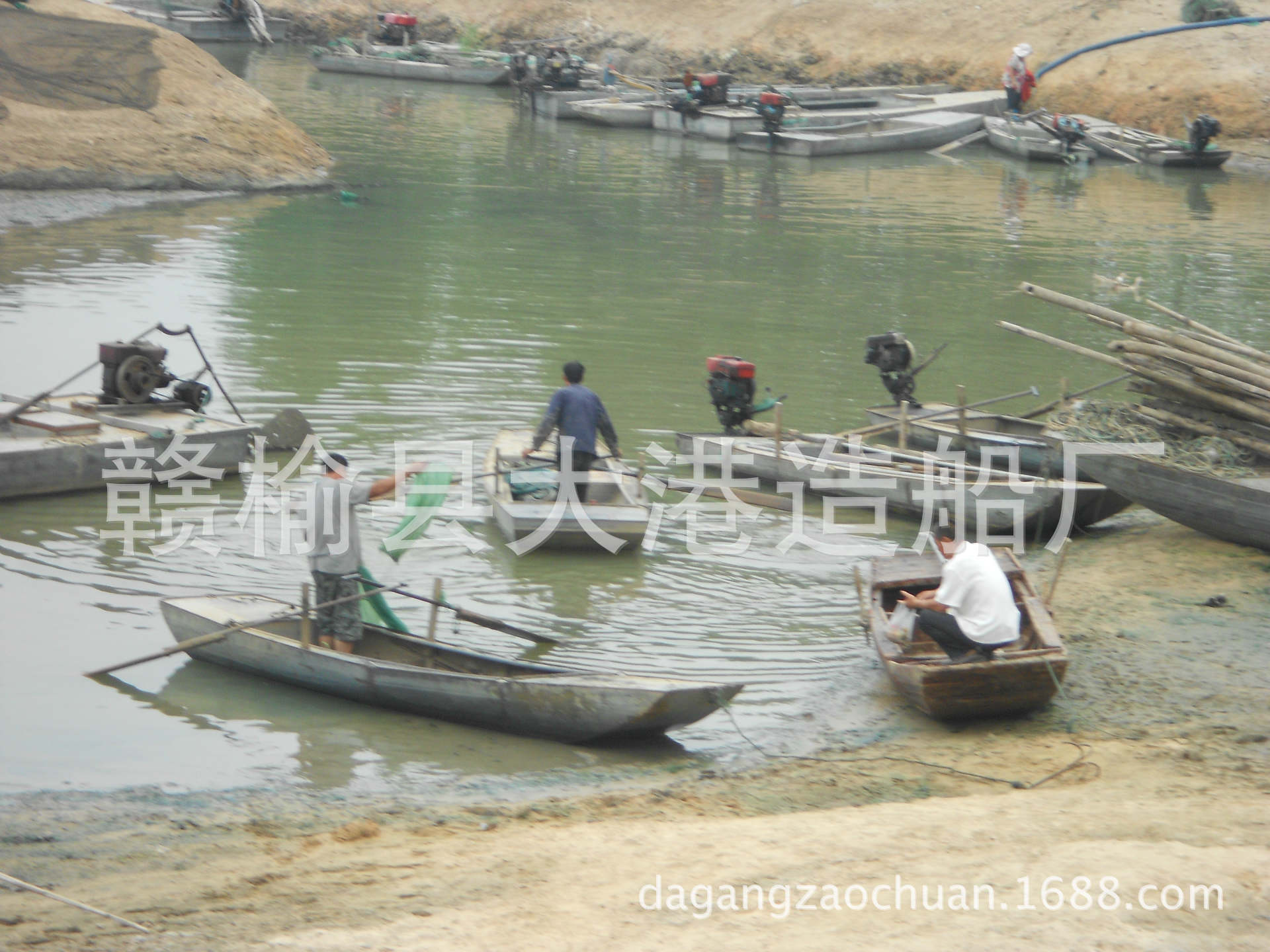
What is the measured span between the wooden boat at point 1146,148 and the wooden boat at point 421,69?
20.4m

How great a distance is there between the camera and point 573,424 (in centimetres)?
1216

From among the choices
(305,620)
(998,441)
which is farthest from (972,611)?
(998,441)

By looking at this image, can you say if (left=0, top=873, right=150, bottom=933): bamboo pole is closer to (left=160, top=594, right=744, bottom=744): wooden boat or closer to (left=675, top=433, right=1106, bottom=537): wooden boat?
(left=160, top=594, right=744, bottom=744): wooden boat

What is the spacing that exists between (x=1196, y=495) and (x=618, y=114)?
3129 cm

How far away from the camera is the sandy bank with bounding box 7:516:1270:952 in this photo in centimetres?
570

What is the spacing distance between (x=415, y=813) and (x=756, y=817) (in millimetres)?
1936

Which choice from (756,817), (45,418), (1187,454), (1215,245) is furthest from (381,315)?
(1215,245)

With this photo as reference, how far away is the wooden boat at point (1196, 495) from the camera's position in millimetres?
11055

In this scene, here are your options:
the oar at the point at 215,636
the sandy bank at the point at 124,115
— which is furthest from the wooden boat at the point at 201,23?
the oar at the point at 215,636

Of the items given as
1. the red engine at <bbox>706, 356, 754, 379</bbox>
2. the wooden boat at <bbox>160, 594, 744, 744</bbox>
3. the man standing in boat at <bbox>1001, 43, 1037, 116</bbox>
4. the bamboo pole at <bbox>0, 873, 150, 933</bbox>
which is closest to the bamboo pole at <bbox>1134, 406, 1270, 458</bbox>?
the red engine at <bbox>706, 356, 754, 379</bbox>

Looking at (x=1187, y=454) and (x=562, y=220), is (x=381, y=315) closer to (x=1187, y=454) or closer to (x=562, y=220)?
(x=562, y=220)

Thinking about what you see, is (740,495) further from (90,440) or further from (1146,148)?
(1146,148)

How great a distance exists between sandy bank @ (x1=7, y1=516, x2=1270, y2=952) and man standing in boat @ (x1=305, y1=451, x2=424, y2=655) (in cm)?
165

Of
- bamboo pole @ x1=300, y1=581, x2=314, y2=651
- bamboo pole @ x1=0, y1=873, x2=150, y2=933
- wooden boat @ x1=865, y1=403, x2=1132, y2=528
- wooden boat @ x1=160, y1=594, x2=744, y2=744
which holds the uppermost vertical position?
wooden boat @ x1=865, y1=403, x2=1132, y2=528
